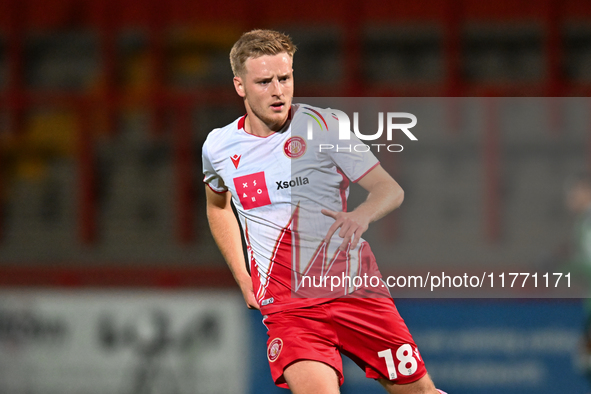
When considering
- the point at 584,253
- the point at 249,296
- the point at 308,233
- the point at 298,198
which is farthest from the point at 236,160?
the point at 584,253

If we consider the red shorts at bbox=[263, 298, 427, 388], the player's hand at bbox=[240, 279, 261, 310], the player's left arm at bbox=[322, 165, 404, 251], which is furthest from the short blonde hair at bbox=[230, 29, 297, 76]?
the red shorts at bbox=[263, 298, 427, 388]

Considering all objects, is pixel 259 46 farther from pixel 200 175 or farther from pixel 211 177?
pixel 200 175

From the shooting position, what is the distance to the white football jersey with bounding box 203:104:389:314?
294cm

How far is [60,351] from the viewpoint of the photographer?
227 inches

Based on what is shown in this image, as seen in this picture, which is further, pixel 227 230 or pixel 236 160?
pixel 227 230

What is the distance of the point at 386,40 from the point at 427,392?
553cm

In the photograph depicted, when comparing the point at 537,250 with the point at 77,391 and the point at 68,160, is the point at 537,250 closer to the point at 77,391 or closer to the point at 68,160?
the point at 77,391

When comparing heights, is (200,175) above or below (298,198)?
above

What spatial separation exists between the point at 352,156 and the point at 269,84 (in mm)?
416

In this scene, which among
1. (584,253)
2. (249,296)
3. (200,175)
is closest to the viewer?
(249,296)

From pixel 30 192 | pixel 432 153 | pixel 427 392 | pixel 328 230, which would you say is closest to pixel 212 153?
pixel 328 230

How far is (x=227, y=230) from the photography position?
10.6 ft

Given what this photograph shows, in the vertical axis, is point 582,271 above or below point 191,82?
below

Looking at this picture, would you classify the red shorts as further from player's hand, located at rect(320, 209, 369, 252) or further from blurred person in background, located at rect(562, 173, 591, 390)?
blurred person in background, located at rect(562, 173, 591, 390)
